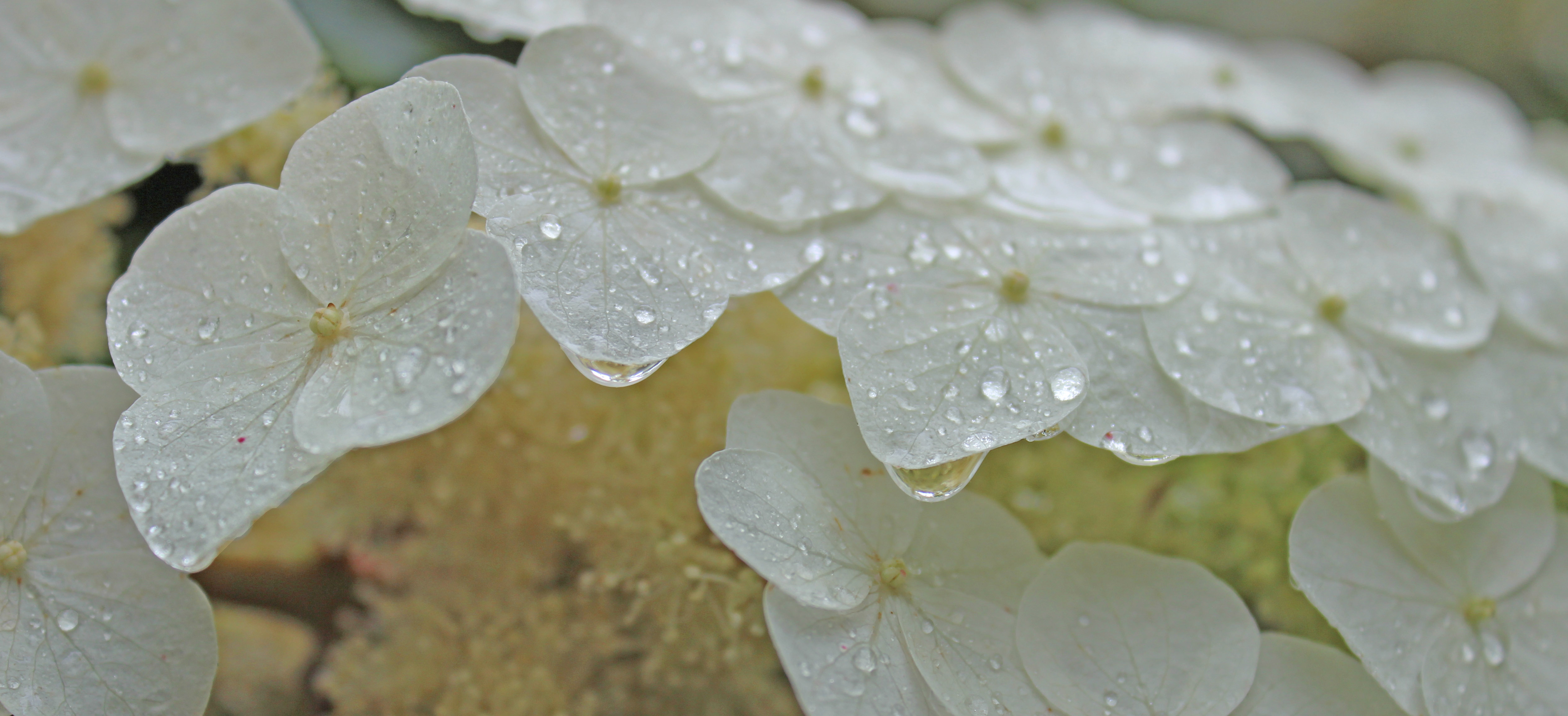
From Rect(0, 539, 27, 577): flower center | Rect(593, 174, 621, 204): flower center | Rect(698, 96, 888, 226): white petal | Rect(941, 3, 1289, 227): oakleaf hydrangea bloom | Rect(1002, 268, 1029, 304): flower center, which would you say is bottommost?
Rect(0, 539, 27, 577): flower center

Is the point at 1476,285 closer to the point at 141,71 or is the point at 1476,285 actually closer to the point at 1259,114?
the point at 1259,114

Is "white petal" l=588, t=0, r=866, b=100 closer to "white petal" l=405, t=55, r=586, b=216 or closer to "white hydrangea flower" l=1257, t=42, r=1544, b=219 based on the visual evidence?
"white petal" l=405, t=55, r=586, b=216

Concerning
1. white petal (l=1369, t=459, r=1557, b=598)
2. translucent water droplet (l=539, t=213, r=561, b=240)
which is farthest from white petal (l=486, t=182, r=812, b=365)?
white petal (l=1369, t=459, r=1557, b=598)

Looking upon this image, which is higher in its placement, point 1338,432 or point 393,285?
point 393,285

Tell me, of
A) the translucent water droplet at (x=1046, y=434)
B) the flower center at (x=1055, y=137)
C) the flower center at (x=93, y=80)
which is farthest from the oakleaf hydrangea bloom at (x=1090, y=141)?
the flower center at (x=93, y=80)

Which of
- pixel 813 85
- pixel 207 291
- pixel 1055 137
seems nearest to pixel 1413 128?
pixel 1055 137

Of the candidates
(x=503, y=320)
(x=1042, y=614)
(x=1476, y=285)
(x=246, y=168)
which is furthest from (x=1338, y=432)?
(x=246, y=168)

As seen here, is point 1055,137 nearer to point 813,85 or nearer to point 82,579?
point 813,85
